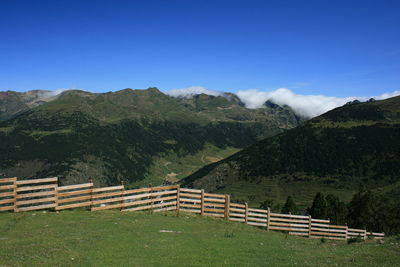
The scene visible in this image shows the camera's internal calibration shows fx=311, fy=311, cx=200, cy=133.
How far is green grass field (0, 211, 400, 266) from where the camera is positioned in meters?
12.6

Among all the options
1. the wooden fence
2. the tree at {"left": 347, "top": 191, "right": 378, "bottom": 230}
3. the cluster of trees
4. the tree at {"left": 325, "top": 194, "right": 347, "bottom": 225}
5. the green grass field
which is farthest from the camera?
the tree at {"left": 325, "top": 194, "right": 347, "bottom": 225}

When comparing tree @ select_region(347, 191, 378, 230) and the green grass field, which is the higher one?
the green grass field

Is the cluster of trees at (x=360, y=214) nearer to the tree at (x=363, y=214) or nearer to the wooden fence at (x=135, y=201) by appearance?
the tree at (x=363, y=214)

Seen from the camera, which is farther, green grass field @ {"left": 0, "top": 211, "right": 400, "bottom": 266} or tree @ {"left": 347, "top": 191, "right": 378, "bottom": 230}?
tree @ {"left": 347, "top": 191, "right": 378, "bottom": 230}

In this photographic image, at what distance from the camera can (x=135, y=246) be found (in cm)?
1487

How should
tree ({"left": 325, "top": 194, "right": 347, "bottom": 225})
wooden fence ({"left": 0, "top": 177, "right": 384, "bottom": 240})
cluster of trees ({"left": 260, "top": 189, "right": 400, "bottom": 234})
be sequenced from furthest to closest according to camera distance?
tree ({"left": 325, "top": 194, "right": 347, "bottom": 225}) < cluster of trees ({"left": 260, "top": 189, "right": 400, "bottom": 234}) < wooden fence ({"left": 0, "top": 177, "right": 384, "bottom": 240})

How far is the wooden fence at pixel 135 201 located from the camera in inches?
806

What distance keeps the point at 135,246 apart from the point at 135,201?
10.1 meters

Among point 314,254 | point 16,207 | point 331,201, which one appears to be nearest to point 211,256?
point 314,254

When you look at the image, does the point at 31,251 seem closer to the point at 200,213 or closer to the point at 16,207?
the point at 16,207

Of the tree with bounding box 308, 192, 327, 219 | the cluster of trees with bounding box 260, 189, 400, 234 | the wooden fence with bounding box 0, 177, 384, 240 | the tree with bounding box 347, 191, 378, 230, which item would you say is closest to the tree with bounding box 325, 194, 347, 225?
the cluster of trees with bounding box 260, 189, 400, 234

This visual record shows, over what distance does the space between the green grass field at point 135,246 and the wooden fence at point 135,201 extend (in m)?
1.01

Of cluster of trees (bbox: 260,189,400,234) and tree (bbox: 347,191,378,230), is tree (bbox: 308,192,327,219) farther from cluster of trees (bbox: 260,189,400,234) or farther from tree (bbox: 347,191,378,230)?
tree (bbox: 347,191,378,230)

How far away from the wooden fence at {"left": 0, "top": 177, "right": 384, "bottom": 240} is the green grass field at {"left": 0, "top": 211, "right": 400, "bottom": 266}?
101 centimetres
